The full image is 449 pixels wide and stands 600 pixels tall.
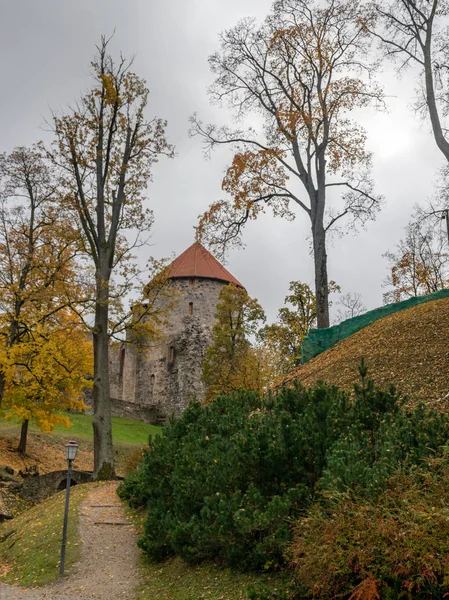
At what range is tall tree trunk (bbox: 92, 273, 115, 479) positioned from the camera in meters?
14.2

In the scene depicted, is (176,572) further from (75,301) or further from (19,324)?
(19,324)

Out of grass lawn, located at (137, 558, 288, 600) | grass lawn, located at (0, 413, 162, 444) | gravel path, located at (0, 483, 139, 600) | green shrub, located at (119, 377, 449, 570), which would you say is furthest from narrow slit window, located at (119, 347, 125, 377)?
grass lawn, located at (137, 558, 288, 600)

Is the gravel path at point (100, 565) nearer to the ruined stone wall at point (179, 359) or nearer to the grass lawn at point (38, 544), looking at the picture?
the grass lawn at point (38, 544)

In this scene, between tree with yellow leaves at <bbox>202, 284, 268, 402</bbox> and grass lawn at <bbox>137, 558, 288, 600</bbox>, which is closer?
grass lawn at <bbox>137, 558, 288, 600</bbox>

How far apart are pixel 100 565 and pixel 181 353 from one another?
97.1 ft

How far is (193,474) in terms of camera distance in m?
7.77

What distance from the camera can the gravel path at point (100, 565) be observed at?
7.21 m

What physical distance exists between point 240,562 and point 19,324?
14023 mm

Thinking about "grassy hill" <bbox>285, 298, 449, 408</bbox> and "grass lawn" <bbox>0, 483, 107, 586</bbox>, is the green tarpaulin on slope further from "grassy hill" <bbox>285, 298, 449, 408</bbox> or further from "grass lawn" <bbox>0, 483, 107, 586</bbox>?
"grass lawn" <bbox>0, 483, 107, 586</bbox>

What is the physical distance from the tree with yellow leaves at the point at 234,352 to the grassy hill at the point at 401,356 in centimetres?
964

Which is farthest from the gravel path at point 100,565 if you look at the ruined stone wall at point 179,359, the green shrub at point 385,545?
the ruined stone wall at point 179,359

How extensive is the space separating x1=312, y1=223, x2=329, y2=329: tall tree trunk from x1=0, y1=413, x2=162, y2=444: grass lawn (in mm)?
10726

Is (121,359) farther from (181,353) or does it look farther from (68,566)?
(68,566)

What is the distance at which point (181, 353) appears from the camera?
37781mm
